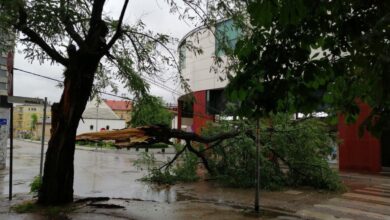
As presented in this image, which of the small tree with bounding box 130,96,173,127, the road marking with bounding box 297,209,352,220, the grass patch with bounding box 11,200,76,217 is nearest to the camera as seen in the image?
the grass patch with bounding box 11,200,76,217

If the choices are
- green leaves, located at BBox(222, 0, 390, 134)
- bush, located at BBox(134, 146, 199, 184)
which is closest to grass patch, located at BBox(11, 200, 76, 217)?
bush, located at BBox(134, 146, 199, 184)

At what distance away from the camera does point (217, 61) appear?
10.4 metres

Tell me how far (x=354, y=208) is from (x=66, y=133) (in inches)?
295

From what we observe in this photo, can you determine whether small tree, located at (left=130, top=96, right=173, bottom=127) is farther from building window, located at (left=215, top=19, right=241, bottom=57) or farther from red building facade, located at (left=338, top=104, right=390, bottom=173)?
red building facade, located at (left=338, top=104, right=390, bottom=173)

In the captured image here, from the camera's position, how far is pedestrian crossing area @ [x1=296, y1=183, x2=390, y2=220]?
1034 cm

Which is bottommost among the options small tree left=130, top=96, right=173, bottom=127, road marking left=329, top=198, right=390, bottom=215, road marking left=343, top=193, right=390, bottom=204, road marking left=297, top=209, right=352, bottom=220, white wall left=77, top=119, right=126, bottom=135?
road marking left=297, top=209, right=352, bottom=220

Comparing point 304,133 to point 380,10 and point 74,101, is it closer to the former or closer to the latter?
point 74,101

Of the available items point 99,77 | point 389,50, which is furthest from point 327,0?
point 99,77

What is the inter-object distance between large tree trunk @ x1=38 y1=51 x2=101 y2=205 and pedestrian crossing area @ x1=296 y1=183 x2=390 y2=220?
18.0 ft

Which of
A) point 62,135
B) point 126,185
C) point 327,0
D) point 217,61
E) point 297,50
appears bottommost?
point 126,185

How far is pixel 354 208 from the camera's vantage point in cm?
1145

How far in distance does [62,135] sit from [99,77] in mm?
3074

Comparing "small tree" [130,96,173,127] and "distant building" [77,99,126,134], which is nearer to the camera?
"small tree" [130,96,173,127]

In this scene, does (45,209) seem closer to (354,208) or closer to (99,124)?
(354,208)
